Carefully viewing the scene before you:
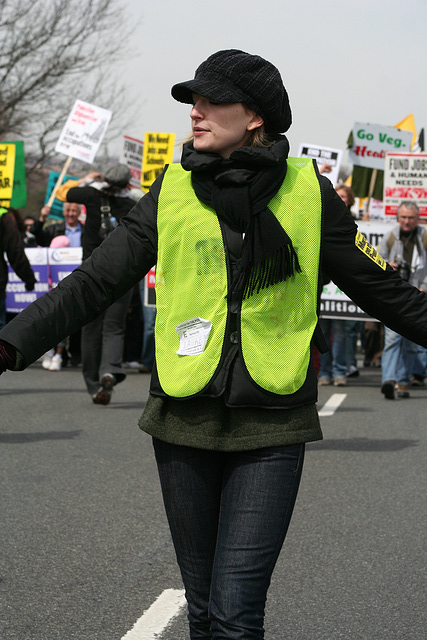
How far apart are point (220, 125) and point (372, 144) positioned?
16704 mm

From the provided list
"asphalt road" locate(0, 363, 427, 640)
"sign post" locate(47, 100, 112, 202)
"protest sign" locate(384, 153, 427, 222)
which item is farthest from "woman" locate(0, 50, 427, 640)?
"sign post" locate(47, 100, 112, 202)

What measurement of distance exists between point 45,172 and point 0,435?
1318 inches

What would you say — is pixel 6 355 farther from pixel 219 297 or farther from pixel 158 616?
pixel 158 616

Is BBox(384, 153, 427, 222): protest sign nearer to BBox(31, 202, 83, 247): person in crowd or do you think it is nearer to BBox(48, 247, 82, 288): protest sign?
BBox(31, 202, 83, 247): person in crowd

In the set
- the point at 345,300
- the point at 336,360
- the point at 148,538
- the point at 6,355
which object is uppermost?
the point at 6,355

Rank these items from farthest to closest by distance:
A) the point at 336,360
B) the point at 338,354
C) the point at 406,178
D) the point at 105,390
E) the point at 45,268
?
the point at 406,178 → the point at 45,268 → the point at 336,360 → the point at 338,354 → the point at 105,390

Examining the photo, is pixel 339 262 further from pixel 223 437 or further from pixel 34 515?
pixel 34 515

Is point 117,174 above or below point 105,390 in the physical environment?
above

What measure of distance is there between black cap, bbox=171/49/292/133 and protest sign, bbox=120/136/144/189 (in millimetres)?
16825

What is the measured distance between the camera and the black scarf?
2.86 m

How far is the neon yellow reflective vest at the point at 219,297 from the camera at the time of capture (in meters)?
2.85

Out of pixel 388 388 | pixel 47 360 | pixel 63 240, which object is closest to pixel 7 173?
pixel 63 240

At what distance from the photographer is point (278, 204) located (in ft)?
9.63

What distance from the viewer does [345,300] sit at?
48.2 ft
